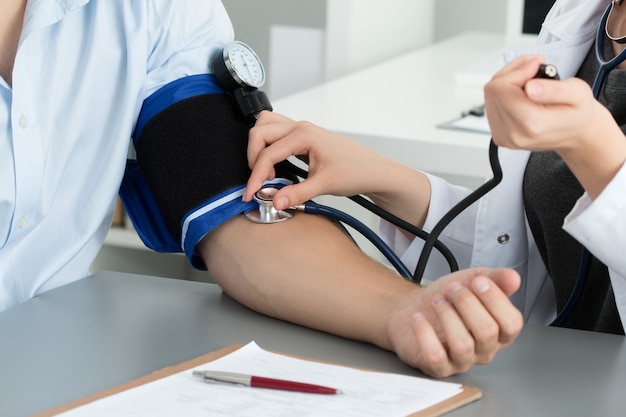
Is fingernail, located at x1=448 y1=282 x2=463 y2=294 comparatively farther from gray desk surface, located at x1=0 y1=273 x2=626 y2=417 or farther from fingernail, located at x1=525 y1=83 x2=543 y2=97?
fingernail, located at x1=525 y1=83 x2=543 y2=97

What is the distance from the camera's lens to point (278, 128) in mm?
1144

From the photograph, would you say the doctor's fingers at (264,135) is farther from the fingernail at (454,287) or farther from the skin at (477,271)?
the fingernail at (454,287)

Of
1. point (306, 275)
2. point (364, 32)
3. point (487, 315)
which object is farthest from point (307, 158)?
point (364, 32)

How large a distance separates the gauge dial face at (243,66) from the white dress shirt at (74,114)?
0.12 ft

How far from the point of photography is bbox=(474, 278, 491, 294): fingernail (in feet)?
2.81

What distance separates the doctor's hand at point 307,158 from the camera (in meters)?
1.10

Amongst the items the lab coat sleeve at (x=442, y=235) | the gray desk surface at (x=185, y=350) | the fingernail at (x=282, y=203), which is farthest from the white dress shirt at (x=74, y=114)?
the lab coat sleeve at (x=442, y=235)

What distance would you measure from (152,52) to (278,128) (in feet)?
0.67

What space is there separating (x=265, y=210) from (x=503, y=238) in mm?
345

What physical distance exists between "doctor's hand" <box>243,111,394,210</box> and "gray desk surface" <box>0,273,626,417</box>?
5.3 inches

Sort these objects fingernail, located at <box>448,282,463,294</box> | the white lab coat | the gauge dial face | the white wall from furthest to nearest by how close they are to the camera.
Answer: the white wall < the white lab coat < the gauge dial face < fingernail, located at <box>448,282,463,294</box>

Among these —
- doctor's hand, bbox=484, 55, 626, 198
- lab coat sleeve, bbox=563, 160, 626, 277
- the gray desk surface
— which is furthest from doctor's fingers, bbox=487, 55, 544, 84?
the gray desk surface

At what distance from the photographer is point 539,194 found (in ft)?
4.15

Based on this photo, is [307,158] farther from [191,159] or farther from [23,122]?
[23,122]
